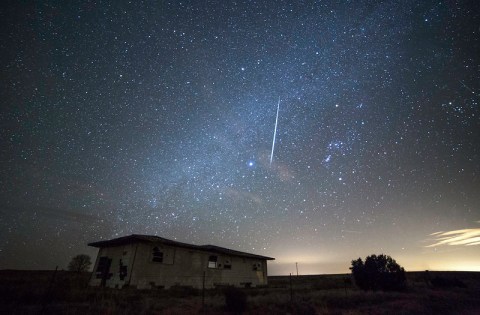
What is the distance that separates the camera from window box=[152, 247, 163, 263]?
20.8 meters

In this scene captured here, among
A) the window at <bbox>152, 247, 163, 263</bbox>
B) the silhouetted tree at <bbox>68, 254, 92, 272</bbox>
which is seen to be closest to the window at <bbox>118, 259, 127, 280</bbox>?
the window at <bbox>152, 247, 163, 263</bbox>

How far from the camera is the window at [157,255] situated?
2083 cm

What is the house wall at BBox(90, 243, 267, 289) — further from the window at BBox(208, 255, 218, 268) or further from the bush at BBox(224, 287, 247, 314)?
the bush at BBox(224, 287, 247, 314)

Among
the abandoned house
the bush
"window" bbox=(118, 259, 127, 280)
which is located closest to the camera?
the bush

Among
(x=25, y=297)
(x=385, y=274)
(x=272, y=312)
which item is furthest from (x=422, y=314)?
(x=25, y=297)

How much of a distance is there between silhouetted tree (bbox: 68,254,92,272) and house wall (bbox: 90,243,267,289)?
1284 inches

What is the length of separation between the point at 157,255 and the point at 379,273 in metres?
21.7

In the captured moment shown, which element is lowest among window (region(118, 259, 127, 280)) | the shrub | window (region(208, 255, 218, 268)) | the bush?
the bush

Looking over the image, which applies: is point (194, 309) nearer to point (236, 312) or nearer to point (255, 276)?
point (236, 312)

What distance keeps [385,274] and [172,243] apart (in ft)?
69.0

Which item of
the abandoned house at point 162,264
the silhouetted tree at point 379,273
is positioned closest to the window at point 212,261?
the abandoned house at point 162,264

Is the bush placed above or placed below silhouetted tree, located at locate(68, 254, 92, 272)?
below

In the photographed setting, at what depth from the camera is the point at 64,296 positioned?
13820 millimetres

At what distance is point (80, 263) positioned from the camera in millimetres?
48844
